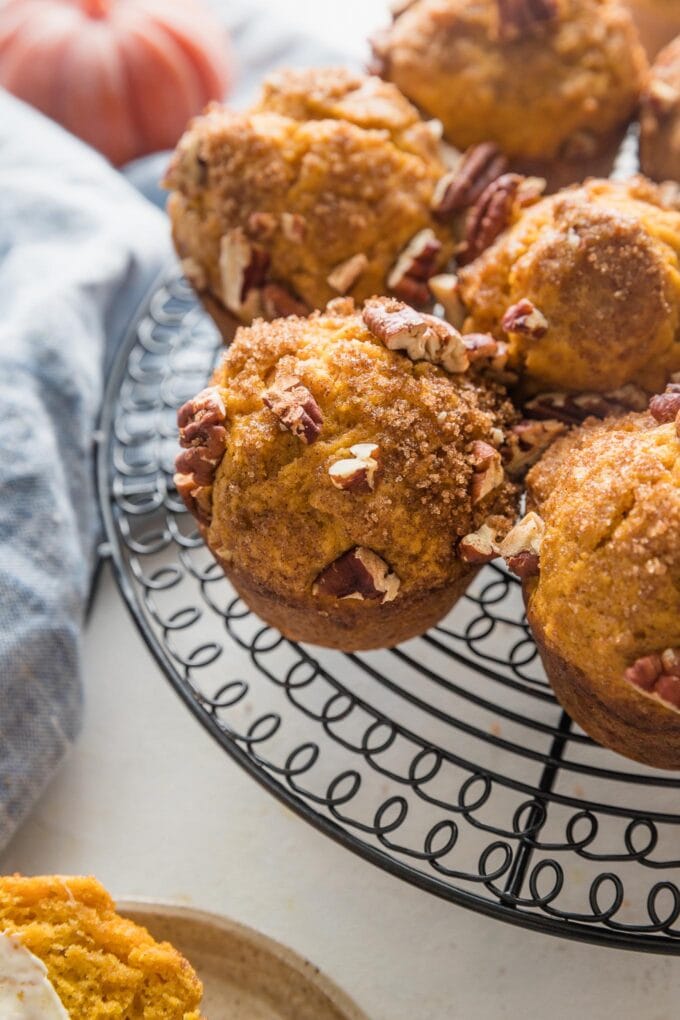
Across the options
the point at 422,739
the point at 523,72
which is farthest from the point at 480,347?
the point at 523,72

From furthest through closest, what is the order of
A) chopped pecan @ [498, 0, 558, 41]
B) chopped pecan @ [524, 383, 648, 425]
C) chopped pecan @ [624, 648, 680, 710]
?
chopped pecan @ [498, 0, 558, 41] → chopped pecan @ [524, 383, 648, 425] → chopped pecan @ [624, 648, 680, 710]

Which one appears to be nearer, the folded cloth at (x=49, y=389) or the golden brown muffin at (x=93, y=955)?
the golden brown muffin at (x=93, y=955)

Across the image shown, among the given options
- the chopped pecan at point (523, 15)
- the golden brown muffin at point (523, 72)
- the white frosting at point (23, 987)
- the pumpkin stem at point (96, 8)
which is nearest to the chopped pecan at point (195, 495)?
the white frosting at point (23, 987)

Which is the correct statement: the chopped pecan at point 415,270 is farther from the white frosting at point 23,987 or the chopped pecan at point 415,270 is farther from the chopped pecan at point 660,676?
the white frosting at point 23,987

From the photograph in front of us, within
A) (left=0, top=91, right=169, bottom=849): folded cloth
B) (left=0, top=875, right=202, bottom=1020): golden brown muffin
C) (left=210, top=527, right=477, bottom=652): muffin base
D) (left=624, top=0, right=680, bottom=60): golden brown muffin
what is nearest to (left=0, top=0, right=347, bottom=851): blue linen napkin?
(left=0, top=91, right=169, bottom=849): folded cloth

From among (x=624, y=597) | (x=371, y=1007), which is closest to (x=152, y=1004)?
(x=371, y=1007)

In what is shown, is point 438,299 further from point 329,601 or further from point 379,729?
point 379,729

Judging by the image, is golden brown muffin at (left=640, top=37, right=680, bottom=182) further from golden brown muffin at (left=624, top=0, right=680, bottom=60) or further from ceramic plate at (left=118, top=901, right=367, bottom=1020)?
ceramic plate at (left=118, top=901, right=367, bottom=1020)

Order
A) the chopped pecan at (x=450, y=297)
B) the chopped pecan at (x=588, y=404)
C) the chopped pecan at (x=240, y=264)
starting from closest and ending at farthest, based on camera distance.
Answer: the chopped pecan at (x=588, y=404)
the chopped pecan at (x=450, y=297)
the chopped pecan at (x=240, y=264)
